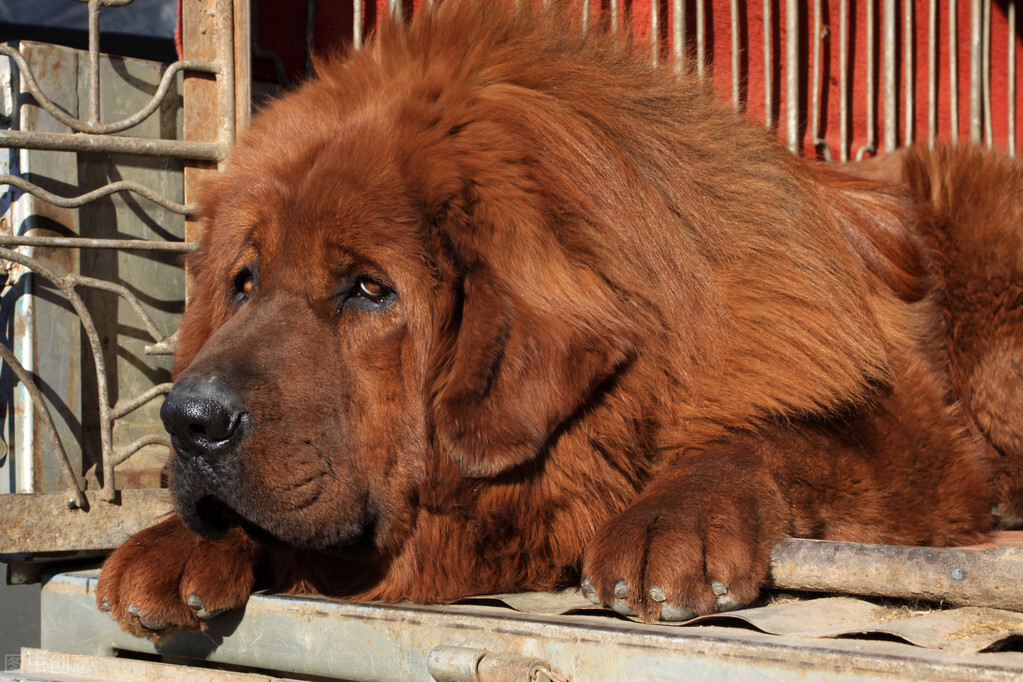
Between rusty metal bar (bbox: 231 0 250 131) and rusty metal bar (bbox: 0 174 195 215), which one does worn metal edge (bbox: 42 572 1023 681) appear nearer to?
rusty metal bar (bbox: 0 174 195 215)

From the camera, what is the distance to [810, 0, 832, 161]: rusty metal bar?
5703 millimetres

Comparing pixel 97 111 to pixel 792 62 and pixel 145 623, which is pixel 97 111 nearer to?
pixel 145 623

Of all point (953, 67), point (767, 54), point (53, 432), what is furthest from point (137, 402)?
point (953, 67)

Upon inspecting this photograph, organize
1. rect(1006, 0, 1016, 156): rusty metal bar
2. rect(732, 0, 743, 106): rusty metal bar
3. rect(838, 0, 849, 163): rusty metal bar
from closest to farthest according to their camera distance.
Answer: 1. rect(732, 0, 743, 106): rusty metal bar
2. rect(838, 0, 849, 163): rusty metal bar
3. rect(1006, 0, 1016, 156): rusty metal bar

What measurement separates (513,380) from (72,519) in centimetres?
173

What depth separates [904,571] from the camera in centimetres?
188

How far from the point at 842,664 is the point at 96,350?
254cm

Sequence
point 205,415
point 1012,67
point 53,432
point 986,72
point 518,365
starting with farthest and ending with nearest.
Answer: point 1012,67
point 986,72
point 53,432
point 518,365
point 205,415

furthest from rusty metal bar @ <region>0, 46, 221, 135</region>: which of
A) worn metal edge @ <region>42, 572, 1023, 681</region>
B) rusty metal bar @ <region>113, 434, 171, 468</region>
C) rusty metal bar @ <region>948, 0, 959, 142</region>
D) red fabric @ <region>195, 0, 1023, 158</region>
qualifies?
rusty metal bar @ <region>948, 0, 959, 142</region>

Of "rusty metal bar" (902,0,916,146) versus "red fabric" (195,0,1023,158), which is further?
"rusty metal bar" (902,0,916,146)

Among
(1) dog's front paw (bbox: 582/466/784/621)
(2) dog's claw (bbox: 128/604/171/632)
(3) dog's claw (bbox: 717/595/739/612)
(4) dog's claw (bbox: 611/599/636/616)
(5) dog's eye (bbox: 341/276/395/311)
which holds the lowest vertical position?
(2) dog's claw (bbox: 128/604/171/632)

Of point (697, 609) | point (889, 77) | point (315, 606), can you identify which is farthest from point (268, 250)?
point (889, 77)

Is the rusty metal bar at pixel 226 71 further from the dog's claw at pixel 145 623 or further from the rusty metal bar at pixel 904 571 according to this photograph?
the rusty metal bar at pixel 904 571

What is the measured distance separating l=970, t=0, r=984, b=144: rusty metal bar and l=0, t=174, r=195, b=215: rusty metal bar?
5.01 m
